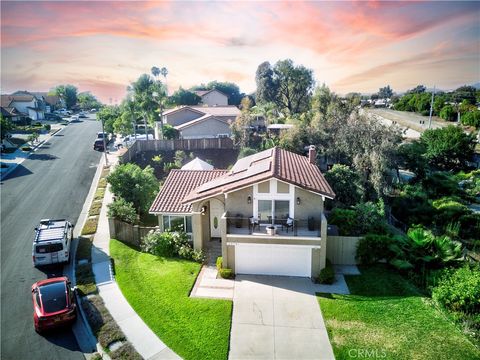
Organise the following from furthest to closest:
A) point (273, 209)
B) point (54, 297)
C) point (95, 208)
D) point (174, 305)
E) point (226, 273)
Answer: point (95, 208), point (273, 209), point (226, 273), point (174, 305), point (54, 297)

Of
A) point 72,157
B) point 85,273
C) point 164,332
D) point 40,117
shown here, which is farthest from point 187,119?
Answer: point 40,117

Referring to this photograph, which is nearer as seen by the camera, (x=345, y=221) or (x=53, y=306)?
(x=53, y=306)

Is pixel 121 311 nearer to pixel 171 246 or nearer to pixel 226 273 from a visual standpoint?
pixel 226 273

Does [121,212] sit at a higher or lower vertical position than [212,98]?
lower

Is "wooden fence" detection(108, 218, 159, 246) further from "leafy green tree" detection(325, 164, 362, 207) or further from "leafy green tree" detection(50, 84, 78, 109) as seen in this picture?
"leafy green tree" detection(50, 84, 78, 109)

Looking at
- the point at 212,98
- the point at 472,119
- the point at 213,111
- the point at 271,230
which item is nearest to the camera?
the point at 271,230

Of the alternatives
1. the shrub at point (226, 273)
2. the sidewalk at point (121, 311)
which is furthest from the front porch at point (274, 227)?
the sidewalk at point (121, 311)

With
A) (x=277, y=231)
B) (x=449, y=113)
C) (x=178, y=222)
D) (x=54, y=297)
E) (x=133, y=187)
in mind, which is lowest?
(x=54, y=297)

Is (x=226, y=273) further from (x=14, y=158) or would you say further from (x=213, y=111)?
(x=213, y=111)
